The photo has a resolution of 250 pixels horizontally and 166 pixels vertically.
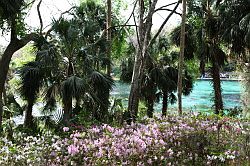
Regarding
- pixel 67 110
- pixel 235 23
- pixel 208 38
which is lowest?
pixel 67 110

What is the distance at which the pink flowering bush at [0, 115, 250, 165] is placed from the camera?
4.07 metres

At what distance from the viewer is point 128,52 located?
20766 millimetres

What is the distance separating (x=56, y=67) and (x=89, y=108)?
4.09ft

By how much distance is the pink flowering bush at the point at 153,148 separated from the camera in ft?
13.4

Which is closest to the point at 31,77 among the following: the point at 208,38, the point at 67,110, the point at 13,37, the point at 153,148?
the point at 67,110

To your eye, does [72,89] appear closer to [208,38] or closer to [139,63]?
[139,63]

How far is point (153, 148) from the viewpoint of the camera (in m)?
4.27

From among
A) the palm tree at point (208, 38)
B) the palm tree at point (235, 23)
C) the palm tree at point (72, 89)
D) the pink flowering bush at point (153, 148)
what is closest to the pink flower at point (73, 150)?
the pink flowering bush at point (153, 148)

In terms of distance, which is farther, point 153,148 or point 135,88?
point 135,88

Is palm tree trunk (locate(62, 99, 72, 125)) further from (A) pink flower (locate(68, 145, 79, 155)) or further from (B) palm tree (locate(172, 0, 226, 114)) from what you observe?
(B) palm tree (locate(172, 0, 226, 114))

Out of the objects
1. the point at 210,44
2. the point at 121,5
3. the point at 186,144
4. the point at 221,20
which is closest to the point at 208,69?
the point at 210,44

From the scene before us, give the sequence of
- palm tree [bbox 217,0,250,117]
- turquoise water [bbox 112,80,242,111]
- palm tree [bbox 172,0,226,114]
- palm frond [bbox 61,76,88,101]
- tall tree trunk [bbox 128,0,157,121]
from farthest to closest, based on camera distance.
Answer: turquoise water [bbox 112,80,242,111], palm tree [bbox 172,0,226,114], palm tree [bbox 217,0,250,117], tall tree trunk [bbox 128,0,157,121], palm frond [bbox 61,76,88,101]

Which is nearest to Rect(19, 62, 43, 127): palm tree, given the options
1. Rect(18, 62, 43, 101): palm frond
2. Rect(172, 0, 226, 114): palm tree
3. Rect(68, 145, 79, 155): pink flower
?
Rect(18, 62, 43, 101): palm frond

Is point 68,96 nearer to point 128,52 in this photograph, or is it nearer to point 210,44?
point 210,44
